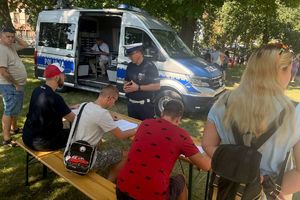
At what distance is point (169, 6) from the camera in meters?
12.2

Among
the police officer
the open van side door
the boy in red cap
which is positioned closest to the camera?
the boy in red cap

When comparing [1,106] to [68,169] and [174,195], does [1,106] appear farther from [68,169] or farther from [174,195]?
[174,195]

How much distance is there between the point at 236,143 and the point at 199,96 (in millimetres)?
5532

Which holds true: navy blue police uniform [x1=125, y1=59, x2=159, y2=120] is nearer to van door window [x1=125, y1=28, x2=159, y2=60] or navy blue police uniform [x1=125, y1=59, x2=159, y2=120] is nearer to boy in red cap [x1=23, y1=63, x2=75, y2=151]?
boy in red cap [x1=23, y1=63, x2=75, y2=151]

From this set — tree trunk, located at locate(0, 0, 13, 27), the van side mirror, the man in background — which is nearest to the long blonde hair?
the man in background

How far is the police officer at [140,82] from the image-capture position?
4.80m

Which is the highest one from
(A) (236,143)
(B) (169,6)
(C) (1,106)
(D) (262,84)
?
(B) (169,6)

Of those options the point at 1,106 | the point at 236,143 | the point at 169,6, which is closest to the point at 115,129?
the point at 236,143

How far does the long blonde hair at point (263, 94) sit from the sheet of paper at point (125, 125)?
2.46 m

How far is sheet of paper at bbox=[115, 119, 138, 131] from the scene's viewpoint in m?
4.25

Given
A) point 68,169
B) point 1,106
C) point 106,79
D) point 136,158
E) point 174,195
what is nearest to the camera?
point 136,158

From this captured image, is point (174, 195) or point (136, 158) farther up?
point (136, 158)

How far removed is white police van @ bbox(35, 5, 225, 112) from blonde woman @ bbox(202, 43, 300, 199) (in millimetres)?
5493

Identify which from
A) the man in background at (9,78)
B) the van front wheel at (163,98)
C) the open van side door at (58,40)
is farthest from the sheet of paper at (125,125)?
the open van side door at (58,40)
